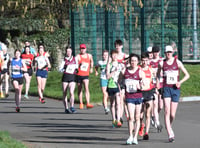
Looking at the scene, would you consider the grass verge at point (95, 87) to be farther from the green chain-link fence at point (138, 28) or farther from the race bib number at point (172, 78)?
the race bib number at point (172, 78)

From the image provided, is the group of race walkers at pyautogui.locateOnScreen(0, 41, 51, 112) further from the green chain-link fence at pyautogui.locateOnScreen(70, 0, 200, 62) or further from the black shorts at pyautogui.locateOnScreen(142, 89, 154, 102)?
the black shorts at pyautogui.locateOnScreen(142, 89, 154, 102)

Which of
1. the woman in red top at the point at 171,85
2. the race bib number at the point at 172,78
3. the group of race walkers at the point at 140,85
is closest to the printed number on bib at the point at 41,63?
the group of race walkers at the point at 140,85

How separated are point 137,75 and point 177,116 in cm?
517

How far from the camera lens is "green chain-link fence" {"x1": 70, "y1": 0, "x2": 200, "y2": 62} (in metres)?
28.8

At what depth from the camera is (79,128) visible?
15.7m

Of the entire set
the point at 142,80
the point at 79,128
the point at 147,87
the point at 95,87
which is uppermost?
the point at 142,80

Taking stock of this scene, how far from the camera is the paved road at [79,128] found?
1310 centimetres

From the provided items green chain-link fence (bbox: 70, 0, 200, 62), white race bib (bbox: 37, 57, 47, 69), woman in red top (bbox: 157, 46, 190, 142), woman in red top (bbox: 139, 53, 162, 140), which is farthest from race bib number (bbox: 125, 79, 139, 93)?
green chain-link fence (bbox: 70, 0, 200, 62)

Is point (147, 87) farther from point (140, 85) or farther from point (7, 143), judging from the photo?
point (7, 143)

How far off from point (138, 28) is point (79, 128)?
15294mm

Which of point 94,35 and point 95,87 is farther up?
point 94,35

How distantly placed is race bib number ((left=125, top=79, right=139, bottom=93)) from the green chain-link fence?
15.0m

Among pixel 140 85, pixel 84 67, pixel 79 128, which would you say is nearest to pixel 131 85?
pixel 140 85

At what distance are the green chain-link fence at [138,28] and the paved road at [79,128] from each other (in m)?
8.12
